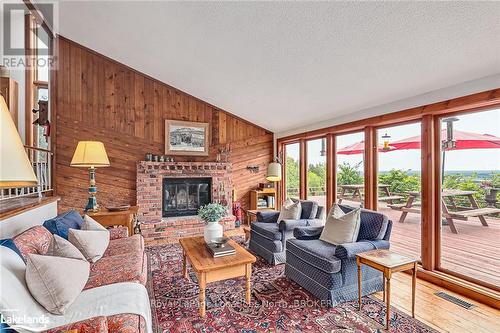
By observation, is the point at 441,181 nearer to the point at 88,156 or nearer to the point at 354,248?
the point at 354,248

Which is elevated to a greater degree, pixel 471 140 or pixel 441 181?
pixel 471 140

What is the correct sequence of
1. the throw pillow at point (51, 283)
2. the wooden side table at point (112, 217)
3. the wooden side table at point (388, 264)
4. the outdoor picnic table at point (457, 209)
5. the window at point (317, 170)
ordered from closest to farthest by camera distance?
the throw pillow at point (51, 283), the wooden side table at point (388, 264), the outdoor picnic table at point (457, 209), the wooden side table at point (112, 217), the window at point (317, 170)

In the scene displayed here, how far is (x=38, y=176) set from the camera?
3490mm

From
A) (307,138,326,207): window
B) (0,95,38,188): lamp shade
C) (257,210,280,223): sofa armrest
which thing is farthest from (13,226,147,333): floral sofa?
(307,138,326,207): window

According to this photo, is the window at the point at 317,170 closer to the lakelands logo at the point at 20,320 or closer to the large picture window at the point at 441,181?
the large picture window at the point at 441,181

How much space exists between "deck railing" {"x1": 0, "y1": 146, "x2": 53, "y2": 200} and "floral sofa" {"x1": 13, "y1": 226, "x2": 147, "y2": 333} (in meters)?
1.34

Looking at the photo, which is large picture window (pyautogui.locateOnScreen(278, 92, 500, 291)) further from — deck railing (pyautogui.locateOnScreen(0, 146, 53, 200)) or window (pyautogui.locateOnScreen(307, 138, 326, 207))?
deck railing (pyautogui.locateOnScreen(0, 146, 53, 200))

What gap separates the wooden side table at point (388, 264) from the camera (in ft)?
6.89

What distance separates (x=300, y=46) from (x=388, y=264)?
2449 millimetres

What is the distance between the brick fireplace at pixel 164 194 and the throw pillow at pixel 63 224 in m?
1.97

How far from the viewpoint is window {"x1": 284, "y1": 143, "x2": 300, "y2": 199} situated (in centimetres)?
598

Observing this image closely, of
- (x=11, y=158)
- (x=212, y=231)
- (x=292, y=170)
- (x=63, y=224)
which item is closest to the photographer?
(x=11, y=158)

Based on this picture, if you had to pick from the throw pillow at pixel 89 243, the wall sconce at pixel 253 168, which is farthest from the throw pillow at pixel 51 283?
the wall sconce at pixel 253 168

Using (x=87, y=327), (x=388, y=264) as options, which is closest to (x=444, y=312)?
(x=388, y=264)
